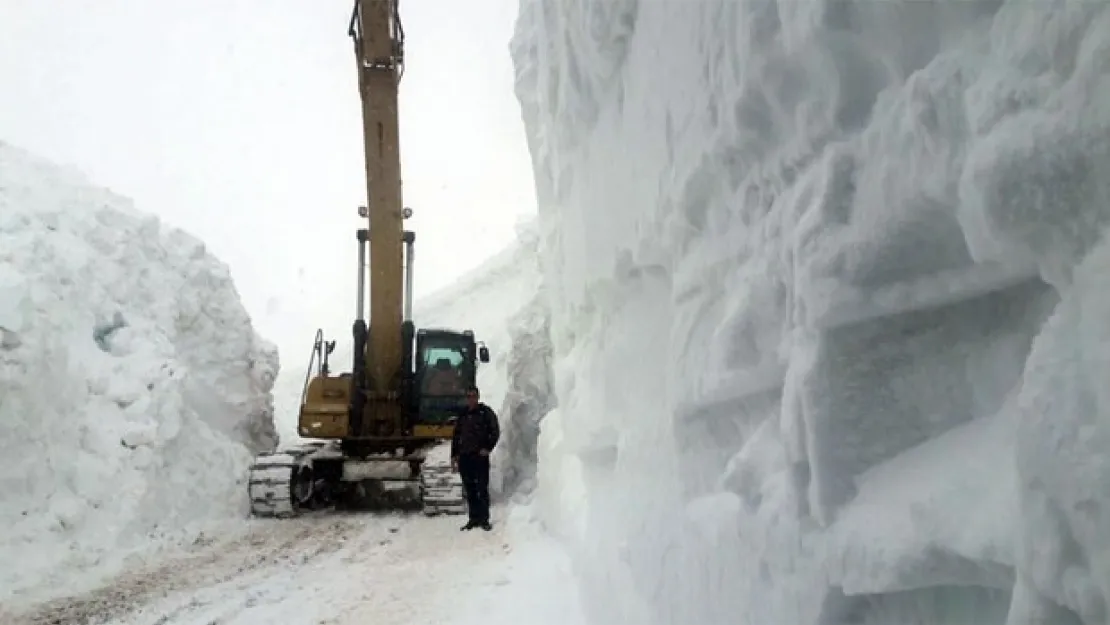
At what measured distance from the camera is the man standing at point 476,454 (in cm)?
858

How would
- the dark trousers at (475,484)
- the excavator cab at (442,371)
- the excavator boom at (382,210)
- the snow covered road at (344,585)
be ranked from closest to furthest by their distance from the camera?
the snow covered road at (344,585), the dark trousers at (475,484), the excavator boom at (382,210), the excavator cab at (442,371)

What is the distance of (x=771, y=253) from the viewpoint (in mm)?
2146

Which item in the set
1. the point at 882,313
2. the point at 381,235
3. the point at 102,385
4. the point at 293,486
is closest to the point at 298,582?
→ the point at 293,486

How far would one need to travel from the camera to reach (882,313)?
1.67 metres

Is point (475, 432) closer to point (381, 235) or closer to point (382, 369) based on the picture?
point (382, 369)

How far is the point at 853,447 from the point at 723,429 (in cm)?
99

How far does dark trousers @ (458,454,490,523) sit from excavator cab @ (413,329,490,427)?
239cm

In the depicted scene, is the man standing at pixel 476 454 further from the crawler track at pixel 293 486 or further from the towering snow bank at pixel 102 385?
the towering snow bank at pixel 102 385

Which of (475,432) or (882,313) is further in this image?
(475,432)

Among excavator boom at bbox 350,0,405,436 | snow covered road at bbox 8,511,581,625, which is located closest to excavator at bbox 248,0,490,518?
excavator boom at bbox 350,0,405,436

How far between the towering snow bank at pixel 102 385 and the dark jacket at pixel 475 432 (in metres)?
3.00

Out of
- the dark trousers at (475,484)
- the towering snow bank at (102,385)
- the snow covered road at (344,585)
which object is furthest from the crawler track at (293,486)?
the snow covered road at (344,585)

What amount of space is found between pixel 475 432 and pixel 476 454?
0.23 meters

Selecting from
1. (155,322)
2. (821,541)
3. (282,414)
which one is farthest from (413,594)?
(282,414)
